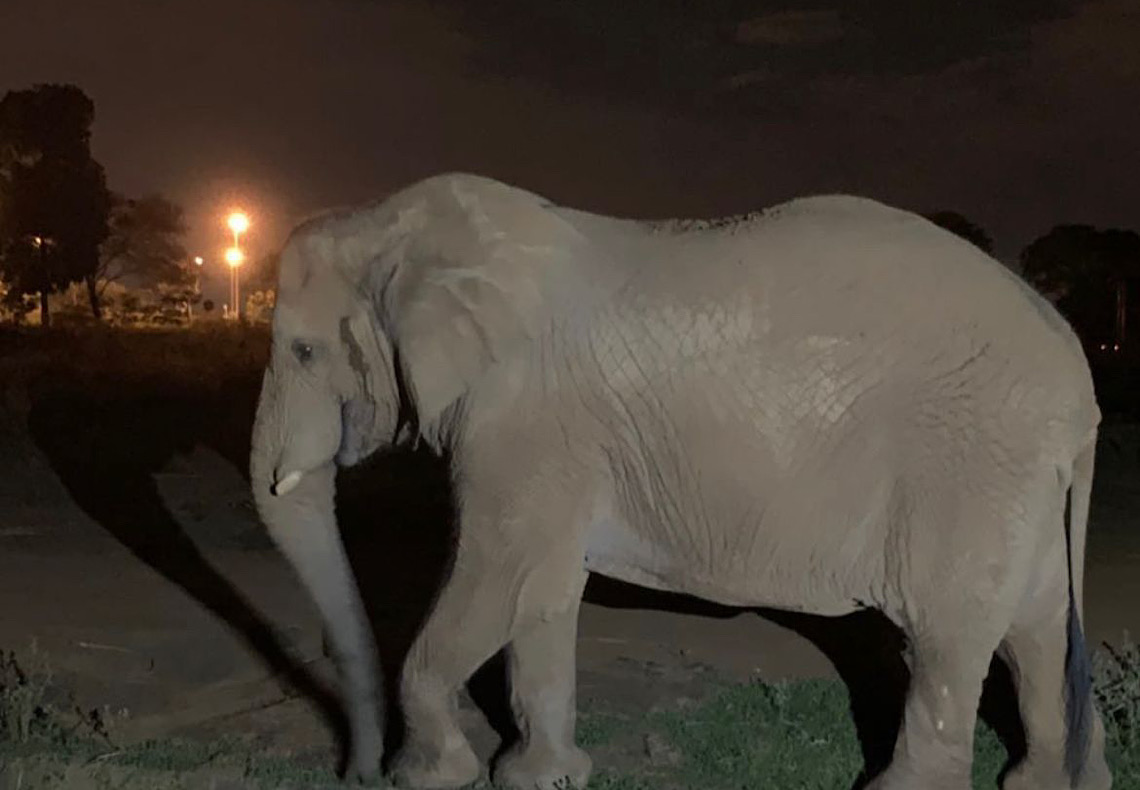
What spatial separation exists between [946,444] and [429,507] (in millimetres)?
8067

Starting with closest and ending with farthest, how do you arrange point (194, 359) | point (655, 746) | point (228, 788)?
point (228, 788), point (655, 746), point (194, 359)

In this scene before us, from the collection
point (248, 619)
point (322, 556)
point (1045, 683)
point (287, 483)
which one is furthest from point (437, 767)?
point (248, 619)

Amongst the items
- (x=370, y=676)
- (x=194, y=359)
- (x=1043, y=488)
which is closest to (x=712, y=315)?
→ (x=1043, y=488)

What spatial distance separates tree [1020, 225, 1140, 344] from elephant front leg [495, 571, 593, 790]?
1071 inches

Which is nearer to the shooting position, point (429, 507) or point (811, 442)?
Result: point (811, 442)

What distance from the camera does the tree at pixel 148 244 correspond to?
50781mm

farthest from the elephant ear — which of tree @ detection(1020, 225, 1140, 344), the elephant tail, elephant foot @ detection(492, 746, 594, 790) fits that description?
tree @ detection(1020, 225, 1140, 344)

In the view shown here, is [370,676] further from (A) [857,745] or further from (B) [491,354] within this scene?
(A) [857,745]

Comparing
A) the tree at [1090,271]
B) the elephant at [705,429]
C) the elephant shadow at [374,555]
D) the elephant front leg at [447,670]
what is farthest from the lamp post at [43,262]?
the elephant front leg at [447,670]

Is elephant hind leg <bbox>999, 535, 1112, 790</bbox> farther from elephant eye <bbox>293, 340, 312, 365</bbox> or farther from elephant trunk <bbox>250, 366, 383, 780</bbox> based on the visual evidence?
elephant eye <bbox>293, 340, 312, 365</bbox>

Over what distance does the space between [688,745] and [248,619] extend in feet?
9.98

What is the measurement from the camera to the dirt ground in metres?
6.30

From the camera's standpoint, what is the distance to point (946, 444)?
14.2 feet

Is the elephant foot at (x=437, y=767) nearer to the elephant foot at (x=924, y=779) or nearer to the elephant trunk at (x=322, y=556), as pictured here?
the elephant trunk at (x=322, y=556)
